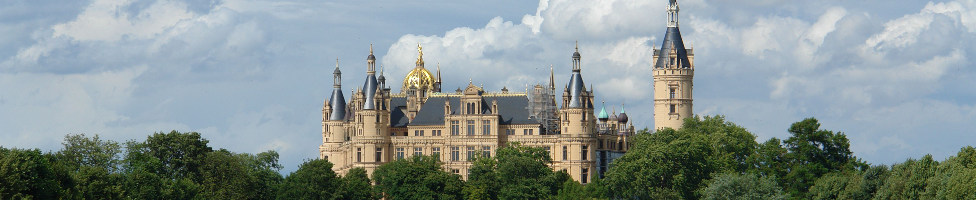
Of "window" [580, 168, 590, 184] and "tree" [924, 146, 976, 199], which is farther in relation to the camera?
"window" [580, 168, 590, 184]

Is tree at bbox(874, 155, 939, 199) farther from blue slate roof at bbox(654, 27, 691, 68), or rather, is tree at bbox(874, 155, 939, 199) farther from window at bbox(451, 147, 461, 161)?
window at bbox(451, 147, 461, 161)

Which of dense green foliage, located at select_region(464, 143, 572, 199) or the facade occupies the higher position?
the facade

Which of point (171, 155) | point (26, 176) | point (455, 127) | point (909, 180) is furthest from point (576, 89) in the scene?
point (26, 176)

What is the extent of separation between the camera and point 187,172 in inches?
5704

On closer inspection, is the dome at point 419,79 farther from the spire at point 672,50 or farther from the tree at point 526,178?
the tree at point 526,178

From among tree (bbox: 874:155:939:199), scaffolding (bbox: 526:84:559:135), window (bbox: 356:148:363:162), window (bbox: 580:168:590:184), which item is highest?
scaffolding (bbox: 526:84:559:135)

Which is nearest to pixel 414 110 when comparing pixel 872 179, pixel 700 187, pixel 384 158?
pixel 384 158

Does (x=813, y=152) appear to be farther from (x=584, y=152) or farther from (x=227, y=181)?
(x=227, y=181)

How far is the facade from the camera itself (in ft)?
514

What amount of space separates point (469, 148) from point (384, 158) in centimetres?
704

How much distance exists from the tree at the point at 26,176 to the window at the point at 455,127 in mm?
54989

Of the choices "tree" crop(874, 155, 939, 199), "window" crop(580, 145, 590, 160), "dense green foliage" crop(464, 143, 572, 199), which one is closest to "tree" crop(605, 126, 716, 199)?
"dense green foliage" crop(464, 143, 572, 199)

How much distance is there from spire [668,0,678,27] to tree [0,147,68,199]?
7122 cm

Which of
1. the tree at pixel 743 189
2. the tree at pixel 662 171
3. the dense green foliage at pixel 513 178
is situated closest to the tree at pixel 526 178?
the dense green foliage at pixel 513 178
